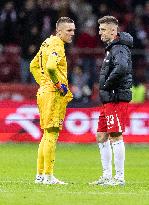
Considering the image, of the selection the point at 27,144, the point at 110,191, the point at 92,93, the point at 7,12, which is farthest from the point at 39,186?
the point at 7,12

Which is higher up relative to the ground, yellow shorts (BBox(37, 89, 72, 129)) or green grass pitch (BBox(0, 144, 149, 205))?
yellow shorts (BBox(37, 89, 72, 129))

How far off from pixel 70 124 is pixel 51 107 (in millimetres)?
8693

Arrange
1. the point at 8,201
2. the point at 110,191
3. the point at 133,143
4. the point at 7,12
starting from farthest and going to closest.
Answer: the point at 7,12 < the point at 133,143 < the point at 110,191 < the point at 8,201

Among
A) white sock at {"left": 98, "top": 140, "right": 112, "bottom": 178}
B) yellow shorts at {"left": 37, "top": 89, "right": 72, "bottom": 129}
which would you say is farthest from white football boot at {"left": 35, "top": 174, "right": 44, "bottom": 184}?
white sock at {"left": 98, "top": 140, "right": 112, "bottom": 178}

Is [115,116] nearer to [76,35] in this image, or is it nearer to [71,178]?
[71,178]

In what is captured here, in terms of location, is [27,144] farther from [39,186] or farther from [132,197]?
[132,197]

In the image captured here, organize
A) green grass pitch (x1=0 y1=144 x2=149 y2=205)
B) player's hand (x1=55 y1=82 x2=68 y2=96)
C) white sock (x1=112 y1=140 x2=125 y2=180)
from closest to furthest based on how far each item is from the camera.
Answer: green grass pitch (x1=0 y1=144 x2=149 y2=205) → player's hand (x1=55 y1=82 x2=68 y2=96) → white sock (x1=112 y1=140 x2=125 y2=180)

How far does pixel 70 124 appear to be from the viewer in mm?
22109

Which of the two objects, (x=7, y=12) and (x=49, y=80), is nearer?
(x=49, y=80)

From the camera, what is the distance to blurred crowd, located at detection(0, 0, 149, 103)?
2416 cm

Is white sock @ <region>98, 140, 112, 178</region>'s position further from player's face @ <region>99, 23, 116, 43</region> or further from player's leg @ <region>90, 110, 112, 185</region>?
player's face @ <region>99, 23, 116, 43</region>

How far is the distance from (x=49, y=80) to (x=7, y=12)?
12.9 metres

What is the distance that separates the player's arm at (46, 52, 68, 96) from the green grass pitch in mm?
1303

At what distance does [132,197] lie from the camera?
38.6 feet
